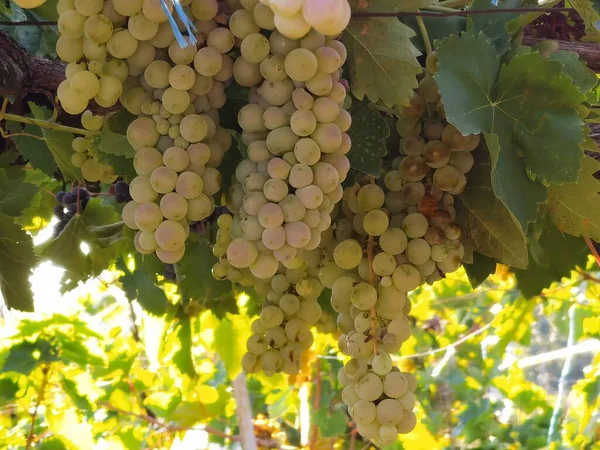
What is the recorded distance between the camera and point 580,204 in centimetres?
67

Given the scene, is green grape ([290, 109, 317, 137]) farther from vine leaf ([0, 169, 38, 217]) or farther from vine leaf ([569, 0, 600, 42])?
vine leaf ([0, 169, 38, 217])

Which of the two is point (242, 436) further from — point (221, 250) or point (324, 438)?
point (221, 250)

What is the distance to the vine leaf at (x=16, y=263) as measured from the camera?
74 cm

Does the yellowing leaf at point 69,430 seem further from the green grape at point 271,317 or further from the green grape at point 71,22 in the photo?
the green grape at point 71,22

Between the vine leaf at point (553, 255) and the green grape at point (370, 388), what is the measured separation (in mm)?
435

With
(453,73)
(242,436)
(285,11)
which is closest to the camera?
(285,11)

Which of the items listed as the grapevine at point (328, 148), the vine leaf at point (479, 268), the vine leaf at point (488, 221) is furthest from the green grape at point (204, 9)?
the vine leaf at point (479, 268)

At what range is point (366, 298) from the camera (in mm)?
586

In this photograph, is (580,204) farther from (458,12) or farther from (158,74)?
(158,74)

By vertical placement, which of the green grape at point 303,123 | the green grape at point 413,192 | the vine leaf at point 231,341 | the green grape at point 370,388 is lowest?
the vine leaf at point 231,341

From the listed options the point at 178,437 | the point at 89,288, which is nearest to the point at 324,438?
the point at 178,437

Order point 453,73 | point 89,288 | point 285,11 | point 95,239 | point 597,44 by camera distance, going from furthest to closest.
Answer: point 89,288 → point 95,239 → point 597,44 → point 453,73 → point 285,11

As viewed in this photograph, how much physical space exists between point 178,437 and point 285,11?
4.94ft

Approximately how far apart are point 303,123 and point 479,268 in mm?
365
